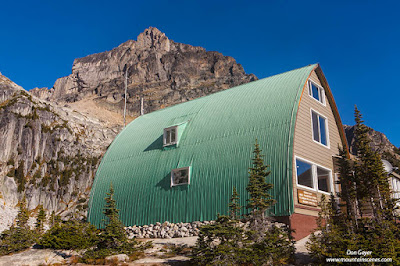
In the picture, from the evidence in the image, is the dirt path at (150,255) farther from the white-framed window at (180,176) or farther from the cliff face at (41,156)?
the cliff face at (41,156)

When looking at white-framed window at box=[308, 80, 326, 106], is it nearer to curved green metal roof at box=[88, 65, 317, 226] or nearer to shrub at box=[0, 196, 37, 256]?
curved green metal roof at box=[88, 65, 317, 226]

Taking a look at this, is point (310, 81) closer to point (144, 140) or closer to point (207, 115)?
point (207, 115)

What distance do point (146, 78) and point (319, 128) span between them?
15246 cm

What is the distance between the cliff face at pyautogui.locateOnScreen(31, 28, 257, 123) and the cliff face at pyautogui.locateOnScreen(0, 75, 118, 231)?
62476 millimetres

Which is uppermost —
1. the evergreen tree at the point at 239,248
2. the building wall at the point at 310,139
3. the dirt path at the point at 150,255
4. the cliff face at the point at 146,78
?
the cliff face at the point at 146,78

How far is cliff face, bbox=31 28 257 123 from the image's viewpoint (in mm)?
151875

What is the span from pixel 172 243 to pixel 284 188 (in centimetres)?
645

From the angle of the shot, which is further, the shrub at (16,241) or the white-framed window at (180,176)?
the white-framed window at (180,176)

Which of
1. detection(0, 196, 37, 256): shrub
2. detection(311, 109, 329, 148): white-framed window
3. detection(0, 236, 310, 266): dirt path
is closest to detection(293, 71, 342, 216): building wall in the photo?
detection(311, 109, 329, 148): white-framed window

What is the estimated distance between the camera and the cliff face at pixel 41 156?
65.7 metres

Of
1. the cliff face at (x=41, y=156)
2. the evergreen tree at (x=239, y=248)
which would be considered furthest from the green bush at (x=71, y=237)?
the cliff face at (x=41, y=156)

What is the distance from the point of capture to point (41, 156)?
7262cm

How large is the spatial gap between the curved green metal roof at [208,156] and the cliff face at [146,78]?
118 meters

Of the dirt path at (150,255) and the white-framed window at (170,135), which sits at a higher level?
the white-framed window at (170,135)
